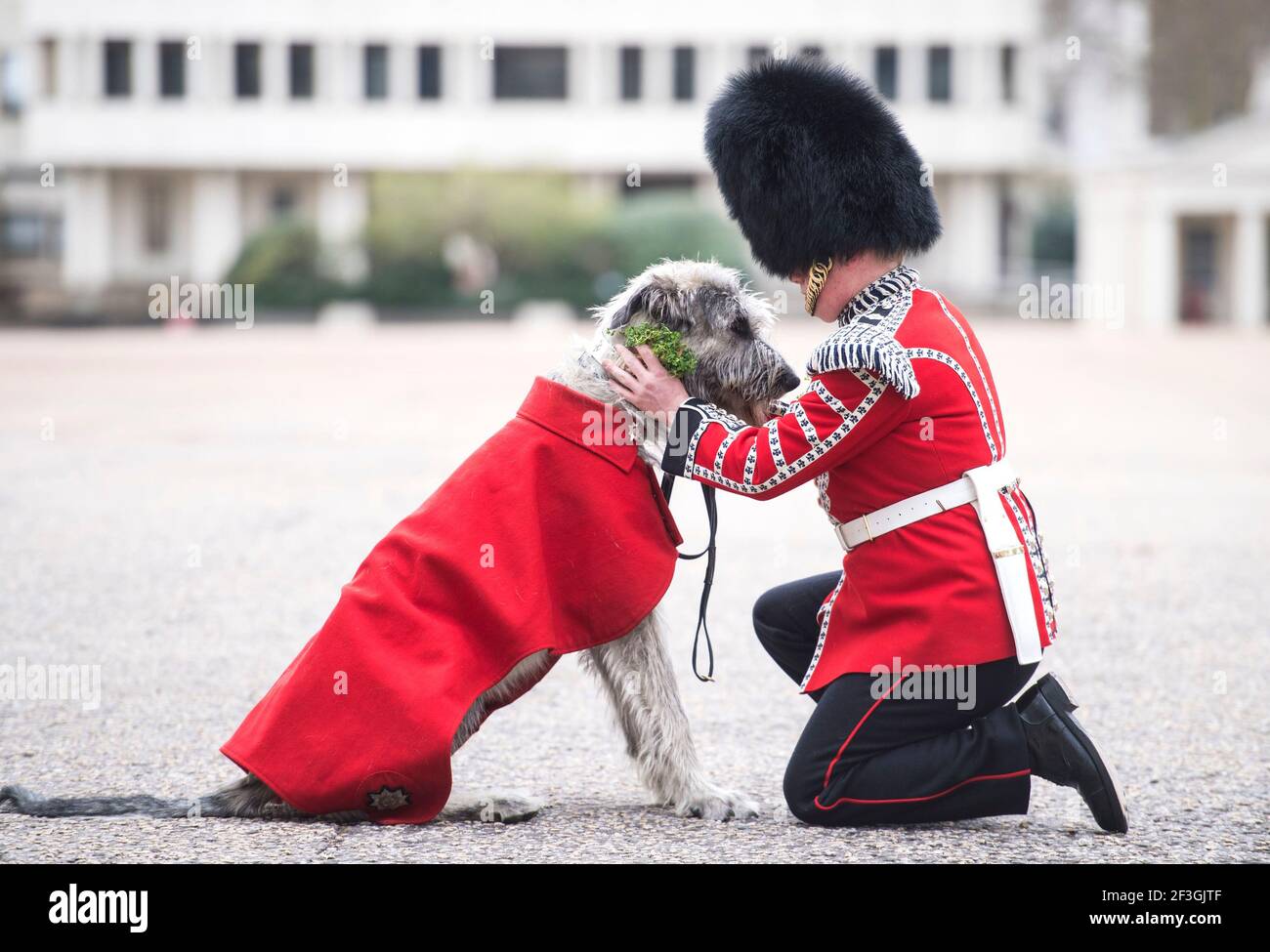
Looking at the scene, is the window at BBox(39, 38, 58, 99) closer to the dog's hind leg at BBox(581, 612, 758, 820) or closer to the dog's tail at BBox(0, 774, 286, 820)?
the dog's tail at BBox(0, 774, 286, 820)

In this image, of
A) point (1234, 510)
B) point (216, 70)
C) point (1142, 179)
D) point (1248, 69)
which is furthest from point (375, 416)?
point (1248, 69)

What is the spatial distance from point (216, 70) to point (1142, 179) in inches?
1384

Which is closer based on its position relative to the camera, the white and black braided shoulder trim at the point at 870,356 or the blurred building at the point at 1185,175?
the white and black braided shoulder trim at the point at 870,356

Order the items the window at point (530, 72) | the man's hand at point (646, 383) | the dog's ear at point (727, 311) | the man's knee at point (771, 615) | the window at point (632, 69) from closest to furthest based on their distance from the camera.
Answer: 1. the man's hand at point (646, 383)
2. the dog's ear at point (727, 311)
3. the man's knee at point (771, 615)
4. the window at point (632, 69)
5. the window at point (530, 72)

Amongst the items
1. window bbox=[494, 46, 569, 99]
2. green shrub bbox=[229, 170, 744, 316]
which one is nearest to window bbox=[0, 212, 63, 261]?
green shrub bbox=[229, 170, 744, 316]

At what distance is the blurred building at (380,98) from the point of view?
61188 millimetres

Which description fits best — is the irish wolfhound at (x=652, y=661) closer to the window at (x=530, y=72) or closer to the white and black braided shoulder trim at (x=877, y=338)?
the white and black braided shoulder trim at (x=877, y=338)

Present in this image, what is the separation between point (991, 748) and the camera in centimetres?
459

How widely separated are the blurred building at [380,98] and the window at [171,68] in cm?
7

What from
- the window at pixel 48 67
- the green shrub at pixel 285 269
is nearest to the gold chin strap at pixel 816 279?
the green shrub at pixel 285 269

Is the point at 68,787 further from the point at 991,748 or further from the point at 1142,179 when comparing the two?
the point at 1142,179

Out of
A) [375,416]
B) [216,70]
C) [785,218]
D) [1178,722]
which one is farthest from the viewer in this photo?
[216,70]

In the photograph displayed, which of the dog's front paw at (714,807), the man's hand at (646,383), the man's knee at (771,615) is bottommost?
the dog's front paw at (714,807)

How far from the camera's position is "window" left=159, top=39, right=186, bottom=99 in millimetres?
61062
